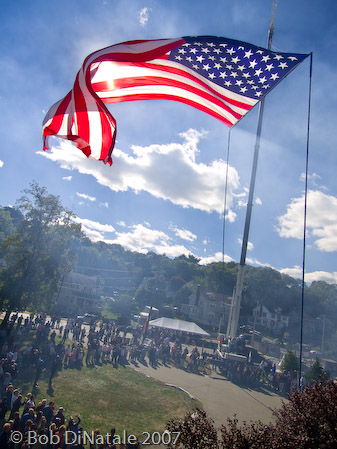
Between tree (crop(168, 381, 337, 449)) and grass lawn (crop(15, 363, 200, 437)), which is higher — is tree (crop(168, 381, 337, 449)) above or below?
above

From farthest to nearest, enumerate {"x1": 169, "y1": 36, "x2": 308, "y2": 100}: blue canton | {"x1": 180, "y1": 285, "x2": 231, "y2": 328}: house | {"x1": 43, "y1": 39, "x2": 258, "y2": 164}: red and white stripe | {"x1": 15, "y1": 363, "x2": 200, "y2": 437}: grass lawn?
1. {"x1": 180, "y1": 285, "x2": 231, "y2": 328}: house
2. {"x1": 15, "y1": 363, "x2": 200, "y2": 437}: grass lawn
3. {"x1": 169, "y1": 36, "x2": 308, "y2": 100}: blue canton
4. {"x1": 43, "y1": 39, "x2": 258, "y2": 164}: red and white stripe

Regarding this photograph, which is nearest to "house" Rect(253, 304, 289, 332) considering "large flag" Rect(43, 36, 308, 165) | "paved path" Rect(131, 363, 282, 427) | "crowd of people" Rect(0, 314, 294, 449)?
"crowd of people" Rect(0, 314, 294, 449)

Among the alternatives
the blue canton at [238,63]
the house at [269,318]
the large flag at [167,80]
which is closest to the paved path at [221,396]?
the large flag at [167,80]

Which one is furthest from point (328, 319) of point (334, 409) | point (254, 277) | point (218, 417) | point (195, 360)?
point (334, 409)

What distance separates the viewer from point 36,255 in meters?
26.7

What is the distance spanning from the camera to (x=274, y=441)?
5.21 metres

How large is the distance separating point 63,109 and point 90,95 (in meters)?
0.80

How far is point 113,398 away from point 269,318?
80412 mm

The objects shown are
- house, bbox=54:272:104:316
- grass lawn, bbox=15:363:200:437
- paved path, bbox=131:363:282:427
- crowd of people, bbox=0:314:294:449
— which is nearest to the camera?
crowd of people, bbox=0:314:294:449

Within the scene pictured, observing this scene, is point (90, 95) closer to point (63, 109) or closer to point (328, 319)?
point (63, 109)

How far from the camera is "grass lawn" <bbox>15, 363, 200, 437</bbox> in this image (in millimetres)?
11203

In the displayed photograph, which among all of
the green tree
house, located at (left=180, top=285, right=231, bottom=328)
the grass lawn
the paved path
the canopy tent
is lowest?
the grass lawn

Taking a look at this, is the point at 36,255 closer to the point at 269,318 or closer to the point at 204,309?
the point at 204,309

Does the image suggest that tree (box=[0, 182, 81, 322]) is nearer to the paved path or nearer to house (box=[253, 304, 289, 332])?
the paved path
